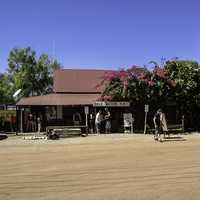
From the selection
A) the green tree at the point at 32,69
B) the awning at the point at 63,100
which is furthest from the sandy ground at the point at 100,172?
the green tree at the point at 32,69

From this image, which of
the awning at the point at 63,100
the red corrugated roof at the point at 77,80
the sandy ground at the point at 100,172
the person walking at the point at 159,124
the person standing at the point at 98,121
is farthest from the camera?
the red corrugated roof at the point at 77,80

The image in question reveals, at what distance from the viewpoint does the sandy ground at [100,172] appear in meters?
11.4

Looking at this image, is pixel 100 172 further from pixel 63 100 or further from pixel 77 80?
pixel 77 80

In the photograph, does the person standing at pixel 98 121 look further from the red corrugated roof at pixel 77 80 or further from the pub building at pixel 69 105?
the red corrugated roof at pixel 77 80

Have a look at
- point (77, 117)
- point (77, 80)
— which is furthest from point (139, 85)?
point (77, 80)

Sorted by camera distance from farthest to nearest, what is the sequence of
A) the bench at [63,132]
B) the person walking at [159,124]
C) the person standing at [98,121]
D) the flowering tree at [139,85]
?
the flowering tree at [139,85] < the person standing at [98,121] < the bench at [63,132] < the person walking at [159,124]

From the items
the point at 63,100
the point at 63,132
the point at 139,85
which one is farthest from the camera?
the point at 63,100

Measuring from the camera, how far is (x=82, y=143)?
2553 centimetres

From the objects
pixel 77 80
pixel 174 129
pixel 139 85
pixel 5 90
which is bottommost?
pixel 174 129

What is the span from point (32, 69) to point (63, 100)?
35214 mm

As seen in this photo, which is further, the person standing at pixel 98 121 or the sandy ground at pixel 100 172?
the person standing at pixel 98 121

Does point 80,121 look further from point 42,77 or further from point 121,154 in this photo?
point 42,77

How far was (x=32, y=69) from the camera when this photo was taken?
71.8 metres

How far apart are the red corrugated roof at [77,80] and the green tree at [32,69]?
29.2 meters
